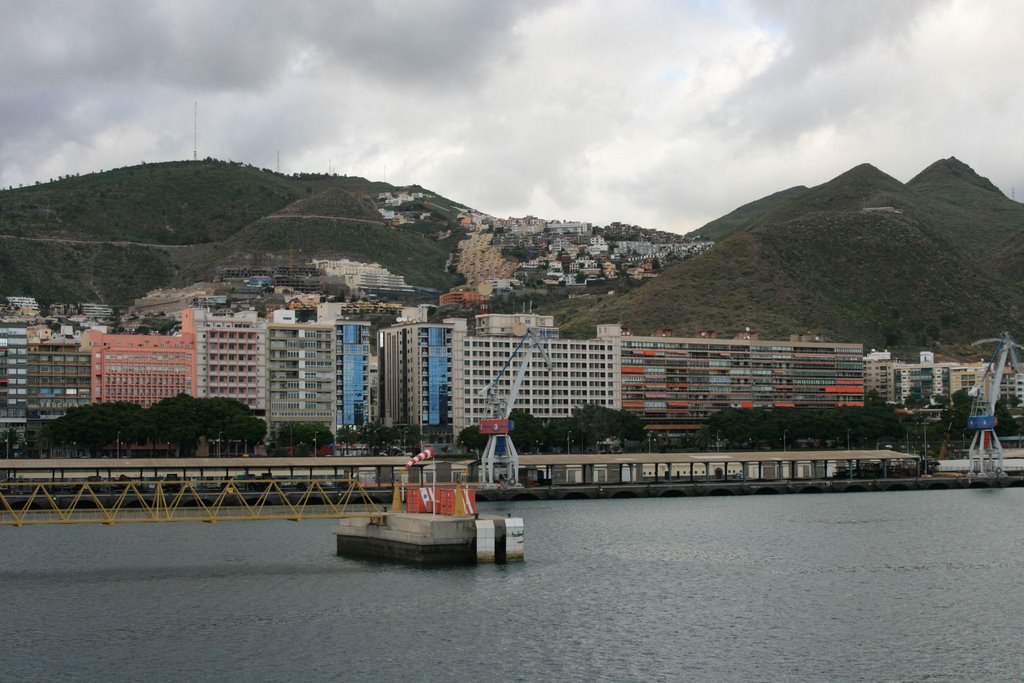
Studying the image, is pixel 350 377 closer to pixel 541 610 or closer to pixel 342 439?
pixel 342 439

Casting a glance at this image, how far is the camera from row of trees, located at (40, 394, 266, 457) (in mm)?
151625

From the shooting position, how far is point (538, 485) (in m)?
134

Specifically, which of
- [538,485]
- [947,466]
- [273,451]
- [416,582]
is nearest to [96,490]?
[538,485]

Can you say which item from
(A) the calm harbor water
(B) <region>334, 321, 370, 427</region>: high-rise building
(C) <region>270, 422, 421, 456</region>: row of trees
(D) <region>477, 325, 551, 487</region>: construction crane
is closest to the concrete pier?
(A) the calm harbor water

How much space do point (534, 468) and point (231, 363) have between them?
186 ft

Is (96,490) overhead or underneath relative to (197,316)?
underneath

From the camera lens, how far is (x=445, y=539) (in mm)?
62562

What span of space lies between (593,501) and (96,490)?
135 feet

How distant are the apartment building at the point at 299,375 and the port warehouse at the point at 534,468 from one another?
38448 mm

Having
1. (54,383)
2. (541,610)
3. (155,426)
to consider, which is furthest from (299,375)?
(541,610)

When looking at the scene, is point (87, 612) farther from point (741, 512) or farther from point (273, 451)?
point (273, 451)

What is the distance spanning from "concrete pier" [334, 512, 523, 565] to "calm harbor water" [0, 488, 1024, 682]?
1015mm

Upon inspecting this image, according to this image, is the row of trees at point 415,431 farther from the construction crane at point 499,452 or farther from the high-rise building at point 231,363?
the construction crane at point 499,452

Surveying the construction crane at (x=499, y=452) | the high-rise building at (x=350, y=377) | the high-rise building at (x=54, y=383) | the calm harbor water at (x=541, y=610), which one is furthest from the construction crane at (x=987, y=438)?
the high-rise building at (x=54, y=383)
